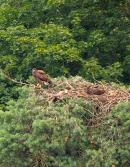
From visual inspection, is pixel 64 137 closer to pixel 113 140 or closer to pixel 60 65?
pixel 113 140

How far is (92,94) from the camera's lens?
6.73 meters

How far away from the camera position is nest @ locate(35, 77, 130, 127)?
256 inches

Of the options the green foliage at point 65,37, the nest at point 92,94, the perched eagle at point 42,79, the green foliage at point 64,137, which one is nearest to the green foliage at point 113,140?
the green foliage at point 64,137

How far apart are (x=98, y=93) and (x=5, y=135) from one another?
1305 millimetres

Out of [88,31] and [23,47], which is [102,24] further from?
[23,47]

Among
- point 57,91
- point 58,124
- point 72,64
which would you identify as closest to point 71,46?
point 72,64

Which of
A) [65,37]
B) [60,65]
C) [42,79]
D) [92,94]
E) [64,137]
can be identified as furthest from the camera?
[65,37]

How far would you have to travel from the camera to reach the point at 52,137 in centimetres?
618

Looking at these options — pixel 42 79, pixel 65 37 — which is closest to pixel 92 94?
pixel 42 79

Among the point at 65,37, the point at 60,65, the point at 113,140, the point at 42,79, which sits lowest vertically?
the point at 60,65

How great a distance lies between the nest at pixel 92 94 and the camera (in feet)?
21.3

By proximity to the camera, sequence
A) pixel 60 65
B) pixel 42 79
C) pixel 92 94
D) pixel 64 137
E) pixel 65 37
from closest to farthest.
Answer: pixel 64 137 → pixel 92 94 → pixel 42 79 → pixel 60 65 → pixel 65 37

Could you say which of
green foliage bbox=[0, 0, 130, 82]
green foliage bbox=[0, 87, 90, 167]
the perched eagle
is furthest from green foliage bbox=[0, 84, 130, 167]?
green foliage bbox=[0, 0, 130, 82]

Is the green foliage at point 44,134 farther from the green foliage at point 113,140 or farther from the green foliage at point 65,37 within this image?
the green foliage at point 65,37
